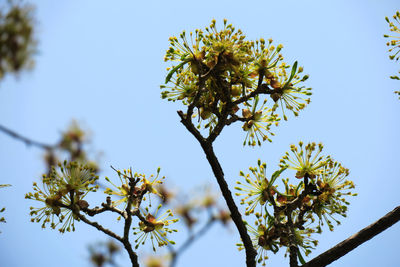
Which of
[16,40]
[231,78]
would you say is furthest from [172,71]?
[16,40]

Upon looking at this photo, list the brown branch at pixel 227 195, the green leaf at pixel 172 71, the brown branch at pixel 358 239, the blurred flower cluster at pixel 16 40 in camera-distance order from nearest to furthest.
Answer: the brown branch at pixel 358 239 → the brown branch at pixel 227 195 → the green leaf at pixel 172 71 → the blurred flower cluster at pixel 16 40

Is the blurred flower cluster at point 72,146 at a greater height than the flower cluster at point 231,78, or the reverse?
the blurred flower cluster at point 72,146

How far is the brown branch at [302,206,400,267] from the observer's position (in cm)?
165

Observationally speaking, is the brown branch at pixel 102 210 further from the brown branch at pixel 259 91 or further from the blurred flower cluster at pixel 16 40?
the blurred flower cluster at pixel 16 40

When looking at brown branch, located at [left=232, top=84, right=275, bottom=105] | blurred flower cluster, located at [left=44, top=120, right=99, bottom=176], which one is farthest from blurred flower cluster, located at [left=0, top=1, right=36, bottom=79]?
brown branch, located at [left=232, top=84, right=275, bottom=105]

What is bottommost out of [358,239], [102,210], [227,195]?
[358,239]

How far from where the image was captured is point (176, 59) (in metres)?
2.13

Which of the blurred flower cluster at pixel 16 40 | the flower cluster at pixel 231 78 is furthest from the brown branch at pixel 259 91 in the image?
the blurred flower cluster at pixel 16 40

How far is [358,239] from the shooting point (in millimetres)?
1686

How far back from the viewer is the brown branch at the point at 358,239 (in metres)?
1.65

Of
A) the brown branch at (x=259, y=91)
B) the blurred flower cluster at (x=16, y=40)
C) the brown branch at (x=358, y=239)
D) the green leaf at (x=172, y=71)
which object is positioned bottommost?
the brown branch at (x=358, y=239)

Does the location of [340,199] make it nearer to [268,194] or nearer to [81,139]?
[268,194]

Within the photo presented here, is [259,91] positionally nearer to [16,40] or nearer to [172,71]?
[172,71]

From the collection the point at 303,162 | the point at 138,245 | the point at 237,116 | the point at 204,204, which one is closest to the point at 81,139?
the point at 204,204
